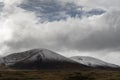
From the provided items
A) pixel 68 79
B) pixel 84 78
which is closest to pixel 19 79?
pixel 68 79

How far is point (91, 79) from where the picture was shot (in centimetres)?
18262

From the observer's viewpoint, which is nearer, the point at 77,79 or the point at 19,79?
the point at 77,79

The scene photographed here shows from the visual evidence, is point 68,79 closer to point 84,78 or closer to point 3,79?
point 84,78

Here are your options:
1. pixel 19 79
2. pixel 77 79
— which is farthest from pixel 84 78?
pixel 19 79

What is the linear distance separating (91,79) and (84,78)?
20.0ft

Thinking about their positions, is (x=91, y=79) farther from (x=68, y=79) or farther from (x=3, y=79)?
(x=3, y=79)

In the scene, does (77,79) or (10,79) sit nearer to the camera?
(77,79)

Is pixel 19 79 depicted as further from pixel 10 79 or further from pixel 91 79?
pixel 91 79

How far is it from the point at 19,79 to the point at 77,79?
45316 millimetres

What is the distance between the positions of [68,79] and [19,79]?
3746cm

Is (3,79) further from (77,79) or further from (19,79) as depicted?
(77,79)

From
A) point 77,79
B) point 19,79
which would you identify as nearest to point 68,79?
point 77,79

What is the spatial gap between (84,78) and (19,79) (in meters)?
49.7

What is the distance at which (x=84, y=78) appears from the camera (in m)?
180
